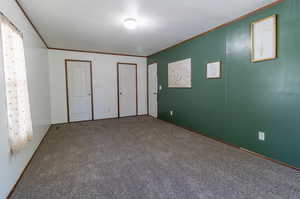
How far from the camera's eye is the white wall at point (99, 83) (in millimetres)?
4758

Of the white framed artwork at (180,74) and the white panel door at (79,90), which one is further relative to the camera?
the white panel door at (79,90)

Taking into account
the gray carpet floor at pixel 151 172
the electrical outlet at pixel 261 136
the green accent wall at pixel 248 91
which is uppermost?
the green accent wall at pixel 248 91

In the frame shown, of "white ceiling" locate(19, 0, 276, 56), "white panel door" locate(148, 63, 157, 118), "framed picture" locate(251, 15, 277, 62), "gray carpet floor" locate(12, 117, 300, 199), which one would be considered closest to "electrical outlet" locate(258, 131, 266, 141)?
"gray carpet floor" locate(12, 117, 300, 199)

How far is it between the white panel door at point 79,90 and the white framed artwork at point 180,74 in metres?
2.76

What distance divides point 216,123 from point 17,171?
3.38m

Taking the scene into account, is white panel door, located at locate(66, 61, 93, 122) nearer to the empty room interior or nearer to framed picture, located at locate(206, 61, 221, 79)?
the empty room interior

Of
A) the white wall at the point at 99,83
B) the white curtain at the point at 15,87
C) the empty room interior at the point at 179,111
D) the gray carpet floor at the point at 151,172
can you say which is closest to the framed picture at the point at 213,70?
the empty room interior at the point at 179,111

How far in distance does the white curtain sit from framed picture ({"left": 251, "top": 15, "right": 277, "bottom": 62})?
338 cm

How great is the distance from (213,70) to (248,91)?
85cm

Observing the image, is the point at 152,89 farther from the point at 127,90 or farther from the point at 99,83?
the point at 99,83

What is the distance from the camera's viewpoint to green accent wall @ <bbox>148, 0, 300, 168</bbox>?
2107 millimetres

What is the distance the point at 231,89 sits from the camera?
115 inches

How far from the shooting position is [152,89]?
19.1 feet

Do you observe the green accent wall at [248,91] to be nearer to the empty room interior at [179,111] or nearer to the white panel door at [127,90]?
the empty room interior at [179,111]
